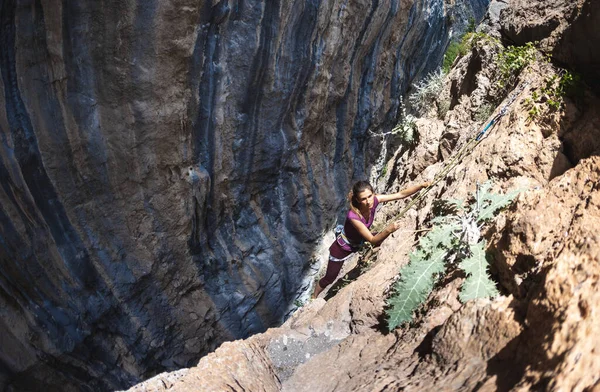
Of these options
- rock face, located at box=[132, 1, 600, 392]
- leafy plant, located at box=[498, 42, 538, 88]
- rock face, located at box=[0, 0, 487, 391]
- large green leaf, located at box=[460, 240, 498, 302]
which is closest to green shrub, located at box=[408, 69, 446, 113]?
rock face, located at box=[0, 0, 487, 391]

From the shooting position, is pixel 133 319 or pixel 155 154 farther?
pixel 133 319

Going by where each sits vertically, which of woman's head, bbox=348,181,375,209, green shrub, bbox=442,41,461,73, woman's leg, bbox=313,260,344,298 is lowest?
woman's leg, bbox=313,260,344,298

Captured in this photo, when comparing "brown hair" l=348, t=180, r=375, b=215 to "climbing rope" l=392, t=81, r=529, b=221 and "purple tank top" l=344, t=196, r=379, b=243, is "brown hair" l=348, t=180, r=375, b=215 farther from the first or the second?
"climbing rope" l=392, t=81, r=529, b=221

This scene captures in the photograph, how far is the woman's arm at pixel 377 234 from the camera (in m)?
4.54

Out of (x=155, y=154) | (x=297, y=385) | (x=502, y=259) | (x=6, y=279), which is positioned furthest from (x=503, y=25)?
(x=6, y=279)

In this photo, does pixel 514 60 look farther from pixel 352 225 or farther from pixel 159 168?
pixel 159 168

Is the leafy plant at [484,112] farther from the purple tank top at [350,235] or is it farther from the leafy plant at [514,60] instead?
the purple tank top at [350,235]

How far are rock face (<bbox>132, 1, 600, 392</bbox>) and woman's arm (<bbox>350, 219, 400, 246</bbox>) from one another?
10 centimetres

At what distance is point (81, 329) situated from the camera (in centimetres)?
554

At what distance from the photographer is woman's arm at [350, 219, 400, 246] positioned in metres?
4.54

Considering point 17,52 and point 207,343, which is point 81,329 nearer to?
point 207,343

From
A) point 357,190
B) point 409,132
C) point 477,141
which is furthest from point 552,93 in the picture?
point 409,132

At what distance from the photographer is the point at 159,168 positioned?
18.2ft

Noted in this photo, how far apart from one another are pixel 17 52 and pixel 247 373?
345 cm
